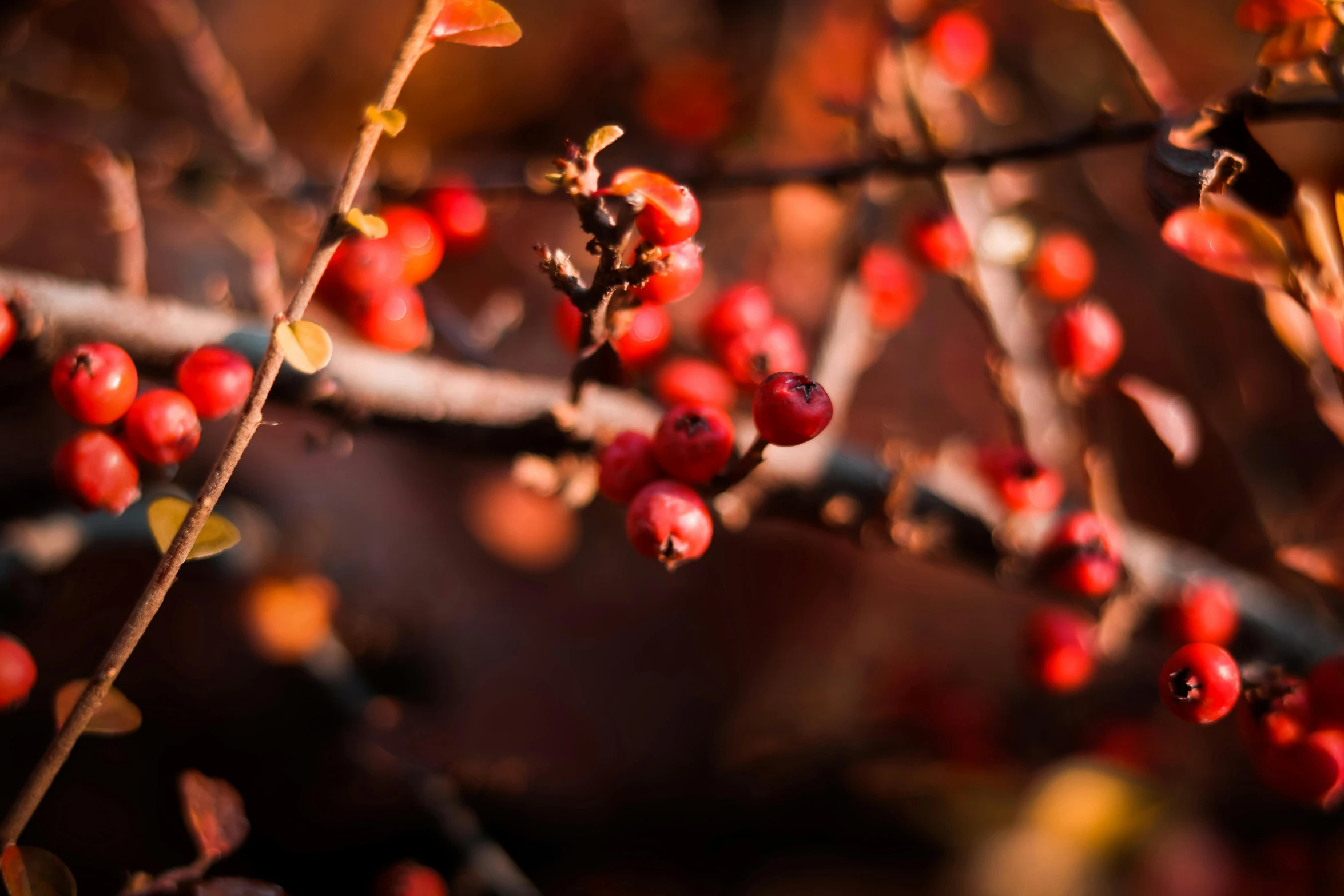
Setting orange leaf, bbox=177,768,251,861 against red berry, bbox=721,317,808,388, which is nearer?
orange leaf, bbox=177,768,251,861

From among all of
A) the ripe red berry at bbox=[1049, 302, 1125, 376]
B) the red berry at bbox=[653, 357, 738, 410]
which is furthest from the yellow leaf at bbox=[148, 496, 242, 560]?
the ripe red berry at bbox=[1049, 302, 1125, 376]

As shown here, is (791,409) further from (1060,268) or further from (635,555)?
(635,555)

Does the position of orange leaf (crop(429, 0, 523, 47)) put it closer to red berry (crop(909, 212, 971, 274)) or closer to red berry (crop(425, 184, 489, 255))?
red berry (crop(425, 184, 489, 255))

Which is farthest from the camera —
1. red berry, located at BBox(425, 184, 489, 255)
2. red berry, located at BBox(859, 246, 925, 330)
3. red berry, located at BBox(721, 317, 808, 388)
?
red berry, located at BBox(859, 246, 925, 330)

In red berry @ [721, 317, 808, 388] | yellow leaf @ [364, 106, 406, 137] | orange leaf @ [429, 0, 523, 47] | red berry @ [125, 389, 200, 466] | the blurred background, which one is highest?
orange leaf @ [429, 0, 523, 47]

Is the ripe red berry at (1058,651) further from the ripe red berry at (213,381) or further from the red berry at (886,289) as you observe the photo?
the ripe red berry at (213,381)

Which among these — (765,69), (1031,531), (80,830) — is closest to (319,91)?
(765,69)

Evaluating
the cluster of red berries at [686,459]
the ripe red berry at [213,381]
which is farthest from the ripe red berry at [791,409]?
the ripe red berry at [213,381]
